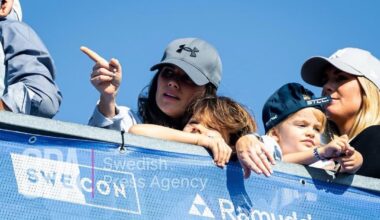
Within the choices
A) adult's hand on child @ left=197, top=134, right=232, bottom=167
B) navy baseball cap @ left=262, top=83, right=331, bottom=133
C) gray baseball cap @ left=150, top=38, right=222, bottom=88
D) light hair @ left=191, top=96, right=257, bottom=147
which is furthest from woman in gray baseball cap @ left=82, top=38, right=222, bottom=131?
adult's hand on child @ left=197, top=134, right=232, bottom=167

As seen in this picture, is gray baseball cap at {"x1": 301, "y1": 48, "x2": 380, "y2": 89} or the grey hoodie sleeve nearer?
the grey hoodie sleeve

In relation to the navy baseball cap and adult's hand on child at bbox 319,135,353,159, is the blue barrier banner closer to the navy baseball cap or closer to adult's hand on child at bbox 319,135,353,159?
adult's hand on child at bbox 319,135,353,159

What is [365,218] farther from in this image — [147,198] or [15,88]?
[15,88]

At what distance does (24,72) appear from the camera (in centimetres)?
478

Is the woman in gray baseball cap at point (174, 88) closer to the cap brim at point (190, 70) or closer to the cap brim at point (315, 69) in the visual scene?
the cap brim at point (190, 70)

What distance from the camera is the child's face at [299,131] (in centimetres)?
553

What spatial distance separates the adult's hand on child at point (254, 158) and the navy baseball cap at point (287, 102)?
52.9 inches

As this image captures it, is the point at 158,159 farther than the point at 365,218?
No

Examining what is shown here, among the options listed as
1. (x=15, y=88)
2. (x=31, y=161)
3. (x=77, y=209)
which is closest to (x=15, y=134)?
(x=31, y=161)

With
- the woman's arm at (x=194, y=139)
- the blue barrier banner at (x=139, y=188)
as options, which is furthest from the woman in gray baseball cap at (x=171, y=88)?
the blue barrier banner at (x=139, y=188)

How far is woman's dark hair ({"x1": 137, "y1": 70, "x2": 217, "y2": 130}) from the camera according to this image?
17.4 ft

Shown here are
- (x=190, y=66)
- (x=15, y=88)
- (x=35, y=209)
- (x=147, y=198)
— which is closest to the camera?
(x=35, y=209)

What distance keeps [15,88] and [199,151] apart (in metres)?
1.04

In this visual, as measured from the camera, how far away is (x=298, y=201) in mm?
4320
